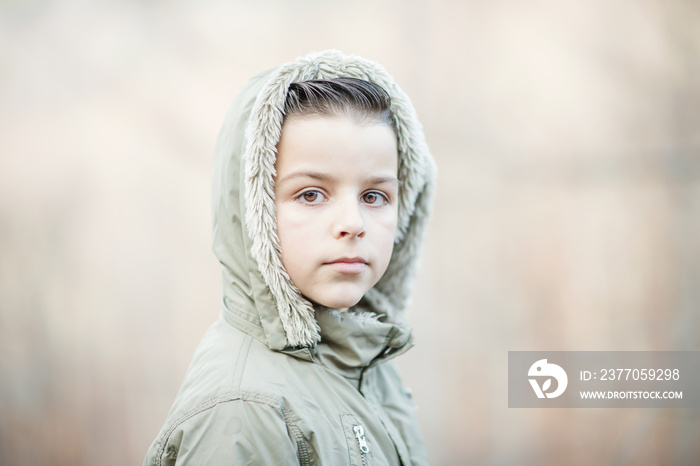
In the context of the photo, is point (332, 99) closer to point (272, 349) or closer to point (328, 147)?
point (328, 147)

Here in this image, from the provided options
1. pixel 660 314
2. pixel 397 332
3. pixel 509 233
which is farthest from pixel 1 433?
pixel 660 314

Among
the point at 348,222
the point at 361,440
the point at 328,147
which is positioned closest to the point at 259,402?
the point at 361,440

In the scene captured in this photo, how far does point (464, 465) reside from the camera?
8.60ft

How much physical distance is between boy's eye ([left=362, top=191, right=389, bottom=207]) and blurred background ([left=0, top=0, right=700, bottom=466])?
1.68m

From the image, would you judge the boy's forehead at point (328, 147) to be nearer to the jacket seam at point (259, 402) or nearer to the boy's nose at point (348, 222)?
the boy's nose at point (348, 222)

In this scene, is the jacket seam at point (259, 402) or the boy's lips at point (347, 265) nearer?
the jacket seam at point (259, 402)

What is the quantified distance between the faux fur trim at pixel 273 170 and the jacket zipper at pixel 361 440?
0.58 ft

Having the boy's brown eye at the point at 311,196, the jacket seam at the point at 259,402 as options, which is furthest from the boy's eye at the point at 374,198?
the jacket seam at the point at 259,402

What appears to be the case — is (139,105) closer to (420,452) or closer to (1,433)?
(1,433)

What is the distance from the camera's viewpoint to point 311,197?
99cm

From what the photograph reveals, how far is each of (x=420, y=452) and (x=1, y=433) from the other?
2175 millimetres

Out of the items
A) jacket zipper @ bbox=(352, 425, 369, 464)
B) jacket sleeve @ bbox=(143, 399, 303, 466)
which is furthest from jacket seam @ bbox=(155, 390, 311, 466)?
jacket zipper @ bbox=(352, 425, 369, 464)

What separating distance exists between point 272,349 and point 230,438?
20cm

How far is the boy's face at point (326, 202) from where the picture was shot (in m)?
0.96
